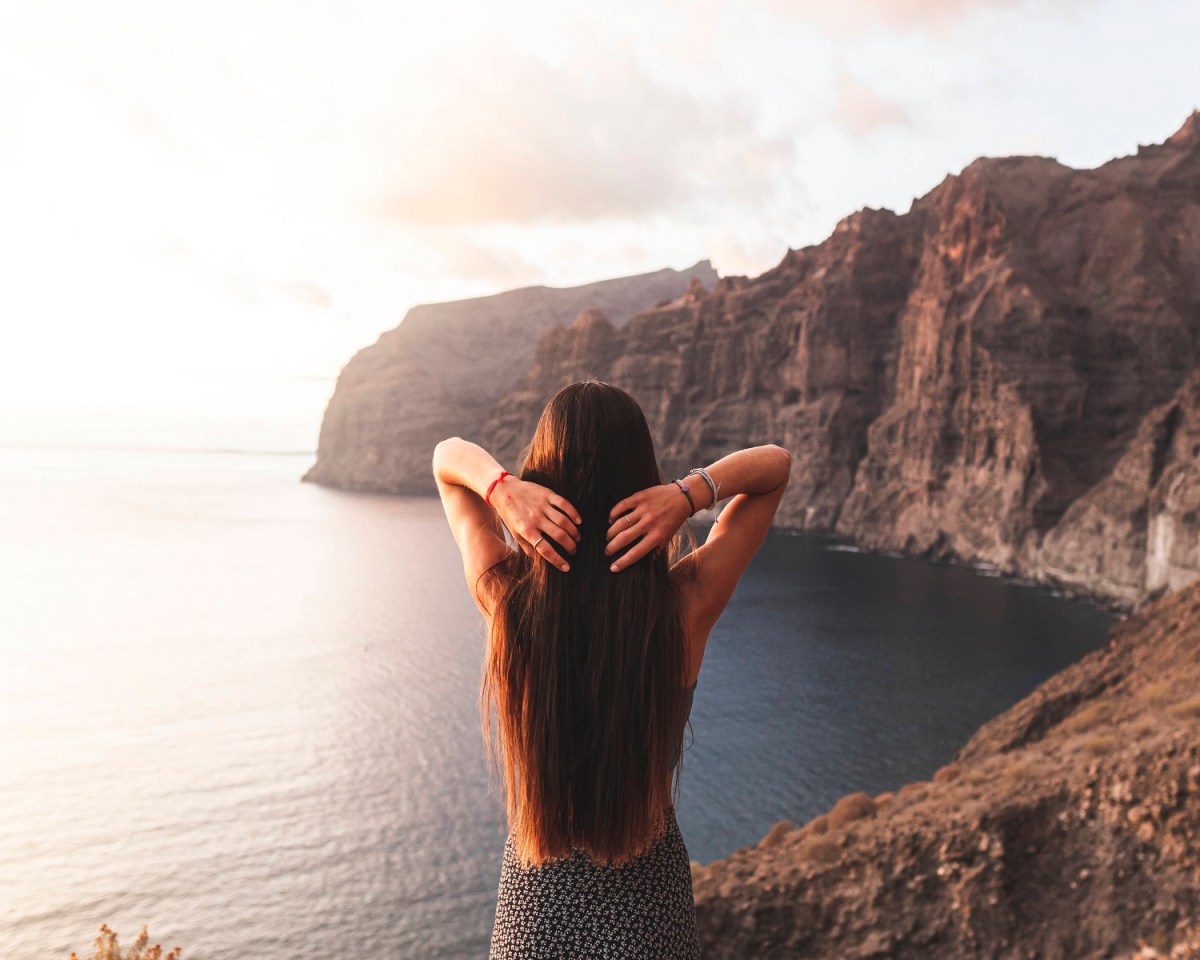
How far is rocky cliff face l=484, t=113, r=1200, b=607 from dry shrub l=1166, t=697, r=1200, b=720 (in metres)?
55.6

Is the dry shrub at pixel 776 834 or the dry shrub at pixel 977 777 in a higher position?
the dry shrub at pixel 977 777

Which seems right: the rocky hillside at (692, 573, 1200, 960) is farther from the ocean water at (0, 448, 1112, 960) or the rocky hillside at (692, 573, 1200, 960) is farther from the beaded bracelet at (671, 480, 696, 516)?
the beaded bracelet at (671, 480, 696, 516)

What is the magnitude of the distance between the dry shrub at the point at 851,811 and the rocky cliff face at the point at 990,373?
56.2 meters

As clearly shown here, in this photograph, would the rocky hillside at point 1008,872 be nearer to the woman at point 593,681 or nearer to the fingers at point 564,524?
the woman at point 593,681

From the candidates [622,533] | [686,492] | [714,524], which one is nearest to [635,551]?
[622,533]

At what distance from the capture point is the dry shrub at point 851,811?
70.0 ft

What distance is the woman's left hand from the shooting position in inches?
95.5

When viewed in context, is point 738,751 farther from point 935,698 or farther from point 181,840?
point 181,840

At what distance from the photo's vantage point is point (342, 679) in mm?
57688

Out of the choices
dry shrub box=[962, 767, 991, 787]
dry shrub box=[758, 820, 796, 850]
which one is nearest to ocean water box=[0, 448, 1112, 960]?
dry shrub box=[758, 820, 796, 850]

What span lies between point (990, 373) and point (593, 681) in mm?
112089

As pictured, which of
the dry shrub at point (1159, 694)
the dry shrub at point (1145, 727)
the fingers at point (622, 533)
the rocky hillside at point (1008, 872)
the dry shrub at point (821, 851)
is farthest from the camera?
the dry shrub at point (1159, 694)

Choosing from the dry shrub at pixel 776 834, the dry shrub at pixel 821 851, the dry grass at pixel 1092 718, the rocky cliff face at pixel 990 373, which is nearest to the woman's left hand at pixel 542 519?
the dry shrub at pixel 821 851

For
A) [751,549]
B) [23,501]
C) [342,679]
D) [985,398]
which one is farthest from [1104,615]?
[23,501]
